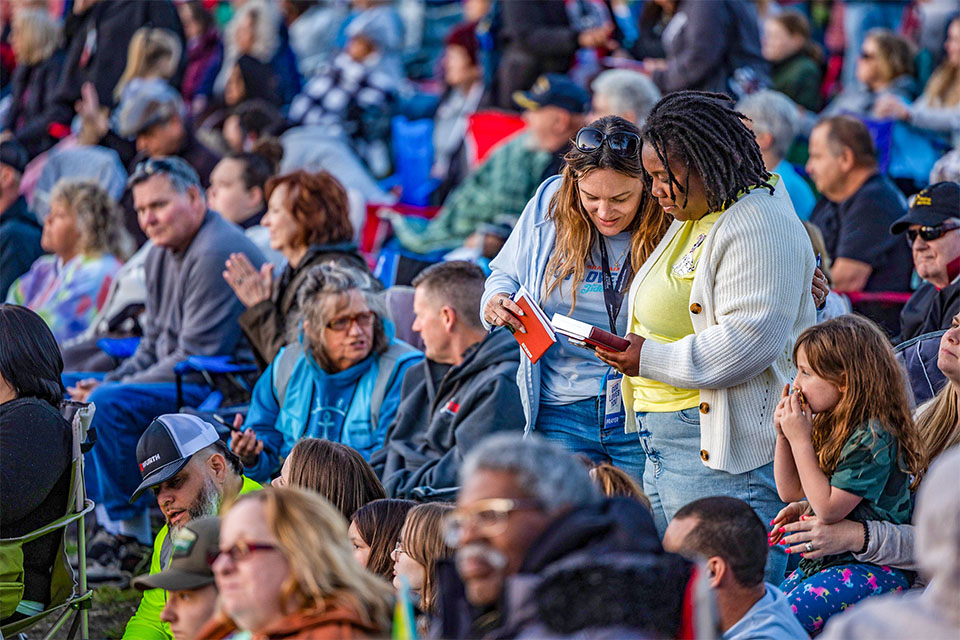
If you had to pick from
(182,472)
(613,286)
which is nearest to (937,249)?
(613,286)

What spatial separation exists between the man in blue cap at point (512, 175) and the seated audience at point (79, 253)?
181cm

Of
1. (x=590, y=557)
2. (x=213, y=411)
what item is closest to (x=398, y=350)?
(x=213, y=411)

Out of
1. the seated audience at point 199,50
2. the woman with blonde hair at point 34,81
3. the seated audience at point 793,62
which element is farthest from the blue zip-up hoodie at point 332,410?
the seated audience at point 199,50

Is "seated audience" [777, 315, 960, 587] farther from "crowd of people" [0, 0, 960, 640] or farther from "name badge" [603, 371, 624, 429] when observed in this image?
"name badge" [603, 371, 624, 429]

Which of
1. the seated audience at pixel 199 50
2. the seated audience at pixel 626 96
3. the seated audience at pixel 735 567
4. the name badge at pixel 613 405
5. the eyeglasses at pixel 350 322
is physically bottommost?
the seated audience at pixel 199 50

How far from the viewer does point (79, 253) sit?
7.54m

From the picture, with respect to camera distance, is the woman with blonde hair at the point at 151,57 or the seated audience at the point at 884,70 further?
the woman with blonde hair at the point at 151,57

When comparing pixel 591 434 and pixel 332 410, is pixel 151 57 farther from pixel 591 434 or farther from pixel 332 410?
pixel 591 434

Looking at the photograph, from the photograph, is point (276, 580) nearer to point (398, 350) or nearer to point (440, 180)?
point (398, 350)

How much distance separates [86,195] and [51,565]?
3693 millimetres

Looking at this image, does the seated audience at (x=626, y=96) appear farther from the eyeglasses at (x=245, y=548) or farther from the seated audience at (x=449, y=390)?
the eyeglasses at (x=245, y=548)

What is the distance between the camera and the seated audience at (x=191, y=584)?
3.01 metres

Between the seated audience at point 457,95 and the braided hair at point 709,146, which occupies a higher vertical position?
the braided hair at point 709,146

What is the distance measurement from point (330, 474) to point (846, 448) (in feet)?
5.51
